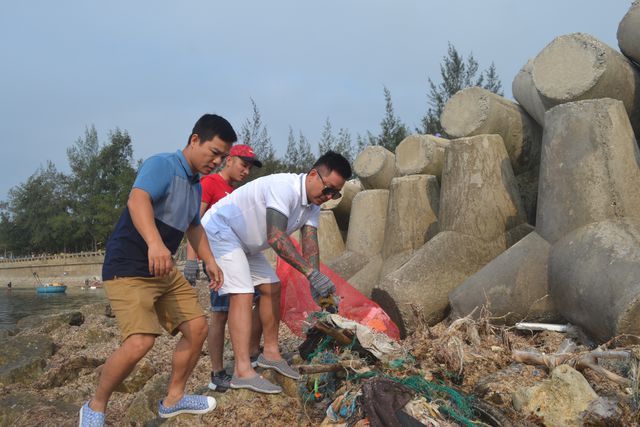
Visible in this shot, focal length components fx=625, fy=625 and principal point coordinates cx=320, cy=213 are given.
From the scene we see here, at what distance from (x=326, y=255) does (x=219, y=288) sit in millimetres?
5833

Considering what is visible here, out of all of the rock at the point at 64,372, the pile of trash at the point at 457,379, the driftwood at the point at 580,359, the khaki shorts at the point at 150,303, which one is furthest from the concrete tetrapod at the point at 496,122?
the rock at the point at 64,372

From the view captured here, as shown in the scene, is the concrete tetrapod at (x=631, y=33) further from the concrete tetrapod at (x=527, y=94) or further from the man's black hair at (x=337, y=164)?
the man's black hair at (x=337, y=164)

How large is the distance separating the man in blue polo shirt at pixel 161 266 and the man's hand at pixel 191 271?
646mm

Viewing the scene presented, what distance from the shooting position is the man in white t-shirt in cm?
362

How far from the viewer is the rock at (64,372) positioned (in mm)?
6250

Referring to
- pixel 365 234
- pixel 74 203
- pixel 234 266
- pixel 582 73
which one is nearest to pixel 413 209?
pixel 365 234

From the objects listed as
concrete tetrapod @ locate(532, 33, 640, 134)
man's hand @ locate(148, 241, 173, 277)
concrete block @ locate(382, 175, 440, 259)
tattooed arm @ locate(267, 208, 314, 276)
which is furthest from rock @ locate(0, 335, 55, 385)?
concrete tetrapod @ locate(532, 33, 640, 134)

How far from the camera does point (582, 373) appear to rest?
3404 mm

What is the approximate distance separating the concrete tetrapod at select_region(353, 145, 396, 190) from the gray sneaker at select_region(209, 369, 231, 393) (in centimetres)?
491

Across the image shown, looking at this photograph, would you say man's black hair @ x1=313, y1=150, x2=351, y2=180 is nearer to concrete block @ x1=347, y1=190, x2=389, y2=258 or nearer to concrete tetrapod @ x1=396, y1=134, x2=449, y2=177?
concrete tetrapod @ x1=396, y1=134, x2=449, y2=177

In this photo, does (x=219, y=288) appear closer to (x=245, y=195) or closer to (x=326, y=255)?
Answer: (x=245, y=195)

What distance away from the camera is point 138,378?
18.8 ft

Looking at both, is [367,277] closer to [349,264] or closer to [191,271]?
[349,264]

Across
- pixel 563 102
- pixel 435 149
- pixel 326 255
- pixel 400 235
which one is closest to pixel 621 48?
pixel 563 102
